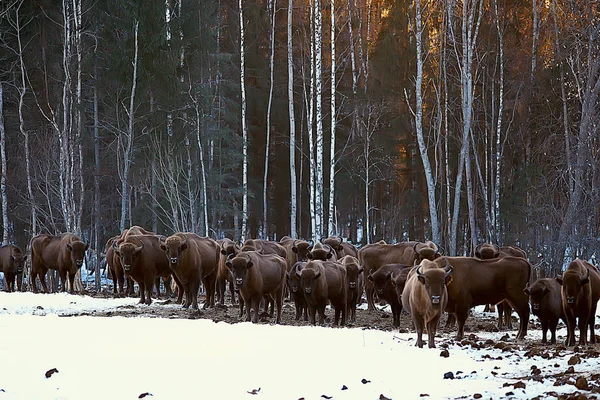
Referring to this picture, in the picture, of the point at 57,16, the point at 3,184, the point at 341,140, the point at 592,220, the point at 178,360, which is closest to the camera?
the point at 178,360

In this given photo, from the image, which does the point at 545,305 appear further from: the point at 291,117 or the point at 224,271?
the point at 291,117

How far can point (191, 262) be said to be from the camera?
2078 centimetres

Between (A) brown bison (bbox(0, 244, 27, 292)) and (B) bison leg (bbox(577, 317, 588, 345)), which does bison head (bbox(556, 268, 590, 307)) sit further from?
(A) brown bison (bbox(0, 244, 27, 292))

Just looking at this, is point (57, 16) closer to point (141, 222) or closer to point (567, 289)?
point (141, 222)

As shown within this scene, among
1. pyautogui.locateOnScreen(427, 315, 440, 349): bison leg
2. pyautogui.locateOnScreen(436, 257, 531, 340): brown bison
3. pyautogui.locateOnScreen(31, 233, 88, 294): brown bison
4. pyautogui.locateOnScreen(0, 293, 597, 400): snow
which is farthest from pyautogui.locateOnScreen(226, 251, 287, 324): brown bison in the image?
pyautogui.locateOnScreen(31, 233, 88, 294): brown bison

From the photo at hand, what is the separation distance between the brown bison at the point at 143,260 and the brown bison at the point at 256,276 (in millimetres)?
4103

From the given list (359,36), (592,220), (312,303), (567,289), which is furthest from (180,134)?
(567,289)

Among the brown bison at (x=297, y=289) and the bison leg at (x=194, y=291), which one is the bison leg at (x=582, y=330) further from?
the bison leg at (x=194, y=291)

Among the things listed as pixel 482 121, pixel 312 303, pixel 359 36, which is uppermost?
pixel 359 36

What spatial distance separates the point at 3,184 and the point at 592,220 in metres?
22.4

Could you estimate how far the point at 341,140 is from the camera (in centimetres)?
4816

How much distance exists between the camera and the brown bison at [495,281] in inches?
640

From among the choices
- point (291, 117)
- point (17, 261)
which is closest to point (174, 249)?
point (17, 261)

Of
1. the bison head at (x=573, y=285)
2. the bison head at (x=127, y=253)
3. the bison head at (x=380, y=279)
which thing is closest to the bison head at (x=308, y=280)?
the bison head at (x=380, y=279)
